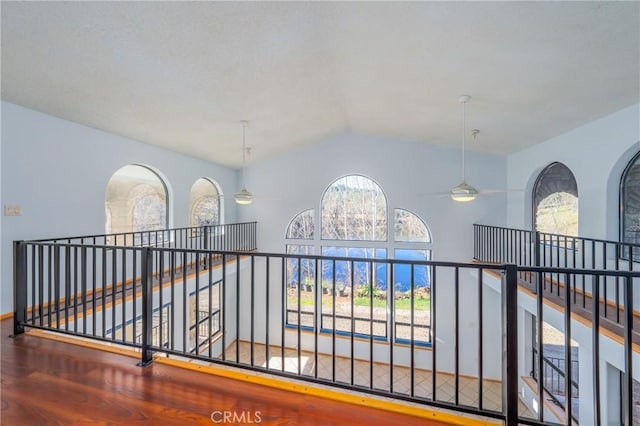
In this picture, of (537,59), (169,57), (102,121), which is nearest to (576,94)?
(537,59)

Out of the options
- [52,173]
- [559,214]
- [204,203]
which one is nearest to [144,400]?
[52,173]

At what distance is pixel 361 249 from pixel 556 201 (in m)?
3.99

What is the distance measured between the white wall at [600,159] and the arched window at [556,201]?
31cm

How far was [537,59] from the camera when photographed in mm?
2742

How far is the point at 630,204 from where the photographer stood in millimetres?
3523

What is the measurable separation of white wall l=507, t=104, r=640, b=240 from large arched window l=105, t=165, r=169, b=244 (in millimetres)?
6735

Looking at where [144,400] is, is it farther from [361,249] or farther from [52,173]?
[361,249]

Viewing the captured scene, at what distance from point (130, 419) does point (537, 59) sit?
14.5 ft

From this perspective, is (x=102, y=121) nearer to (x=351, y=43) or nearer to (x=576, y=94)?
(x=351, y=43)

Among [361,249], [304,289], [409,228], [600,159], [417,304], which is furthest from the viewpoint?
[304,289]

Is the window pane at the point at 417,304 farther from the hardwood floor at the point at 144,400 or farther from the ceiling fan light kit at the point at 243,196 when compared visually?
the hardwood floor at the point at 144,400

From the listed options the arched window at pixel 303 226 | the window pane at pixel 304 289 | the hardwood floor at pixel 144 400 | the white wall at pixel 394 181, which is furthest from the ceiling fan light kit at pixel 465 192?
the window pane at pixel 304 289

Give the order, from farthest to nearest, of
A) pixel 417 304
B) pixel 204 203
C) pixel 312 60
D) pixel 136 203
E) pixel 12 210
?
1. pixel 204 203
2. pixel 417 304
3. pixel 136 203
4. pixel 312 60
5. pixel 12 210

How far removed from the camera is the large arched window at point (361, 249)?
659 cm
